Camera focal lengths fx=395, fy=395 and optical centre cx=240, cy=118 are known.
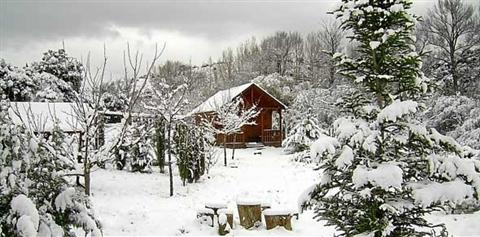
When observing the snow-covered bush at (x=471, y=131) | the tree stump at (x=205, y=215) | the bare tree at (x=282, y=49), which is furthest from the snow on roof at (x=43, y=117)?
the bare tree at (x=282, y=49)

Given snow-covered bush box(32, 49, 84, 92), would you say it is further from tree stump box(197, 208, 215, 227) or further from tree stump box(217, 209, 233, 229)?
tree stump box(217, 209, 233, 229)

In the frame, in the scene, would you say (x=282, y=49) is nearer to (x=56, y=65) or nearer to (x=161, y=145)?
(x=56, y=65)

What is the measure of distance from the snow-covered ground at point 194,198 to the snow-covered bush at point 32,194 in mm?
3672

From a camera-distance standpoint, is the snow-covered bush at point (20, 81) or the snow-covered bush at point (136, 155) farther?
the snow-covered bush at point (20, 81)

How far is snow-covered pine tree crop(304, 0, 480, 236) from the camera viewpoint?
4219mm

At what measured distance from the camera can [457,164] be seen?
4.14 metres

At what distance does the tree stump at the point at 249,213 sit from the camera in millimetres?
8453

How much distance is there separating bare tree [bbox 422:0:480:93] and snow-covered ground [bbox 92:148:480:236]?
870 cm

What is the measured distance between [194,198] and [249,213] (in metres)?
2.79

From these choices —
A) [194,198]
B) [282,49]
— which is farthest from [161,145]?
[282,49]

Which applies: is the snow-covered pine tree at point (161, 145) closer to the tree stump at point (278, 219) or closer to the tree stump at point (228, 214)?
the tree stump at point (228, 214)

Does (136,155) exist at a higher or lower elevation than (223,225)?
higher

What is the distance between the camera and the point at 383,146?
4652 mm

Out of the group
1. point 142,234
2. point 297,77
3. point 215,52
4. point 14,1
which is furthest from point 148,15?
point 215,52
